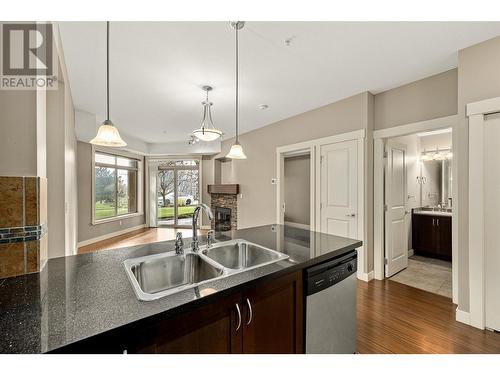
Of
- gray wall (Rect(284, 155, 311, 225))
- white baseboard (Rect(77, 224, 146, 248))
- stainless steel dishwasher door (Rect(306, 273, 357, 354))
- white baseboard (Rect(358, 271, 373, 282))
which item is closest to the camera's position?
stainless steel dishwasher door (Rect(306, 273, 357, 354))

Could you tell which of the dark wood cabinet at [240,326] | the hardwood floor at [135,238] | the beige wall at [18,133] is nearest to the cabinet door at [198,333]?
the dark wood cabinet at [240,326]

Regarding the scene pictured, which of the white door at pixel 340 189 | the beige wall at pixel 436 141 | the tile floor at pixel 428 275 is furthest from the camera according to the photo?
the beige wall at pixel 436 141

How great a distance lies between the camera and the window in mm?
5938

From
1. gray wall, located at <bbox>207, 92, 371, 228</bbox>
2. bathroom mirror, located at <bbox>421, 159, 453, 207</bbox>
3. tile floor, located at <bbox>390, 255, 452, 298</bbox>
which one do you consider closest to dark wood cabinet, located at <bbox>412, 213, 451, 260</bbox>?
tile floor, located at <bbox>390, 255, 452, 298</bbox>

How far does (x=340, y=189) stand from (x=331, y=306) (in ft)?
7.59

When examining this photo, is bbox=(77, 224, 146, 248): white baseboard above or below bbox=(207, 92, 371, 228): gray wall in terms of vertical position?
below

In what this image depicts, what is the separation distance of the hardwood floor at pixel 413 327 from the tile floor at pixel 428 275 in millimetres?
229

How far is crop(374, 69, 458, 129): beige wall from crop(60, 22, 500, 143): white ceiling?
127 millimetres

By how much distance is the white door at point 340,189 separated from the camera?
336 centimetres

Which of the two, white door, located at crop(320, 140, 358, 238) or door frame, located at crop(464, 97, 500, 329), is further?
white door, located at crop(320, 140, 358, 238)

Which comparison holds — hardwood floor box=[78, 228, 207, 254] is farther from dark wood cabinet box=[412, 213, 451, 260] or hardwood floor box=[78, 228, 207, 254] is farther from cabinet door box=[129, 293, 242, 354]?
dark wood cabinet box=[412, 213, 451, 260]

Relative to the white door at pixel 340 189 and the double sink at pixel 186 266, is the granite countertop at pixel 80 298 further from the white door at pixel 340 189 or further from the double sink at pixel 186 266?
the white door at pixel 340 189

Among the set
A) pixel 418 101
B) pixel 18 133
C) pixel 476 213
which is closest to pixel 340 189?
pixel 418 101

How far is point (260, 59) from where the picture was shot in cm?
246
